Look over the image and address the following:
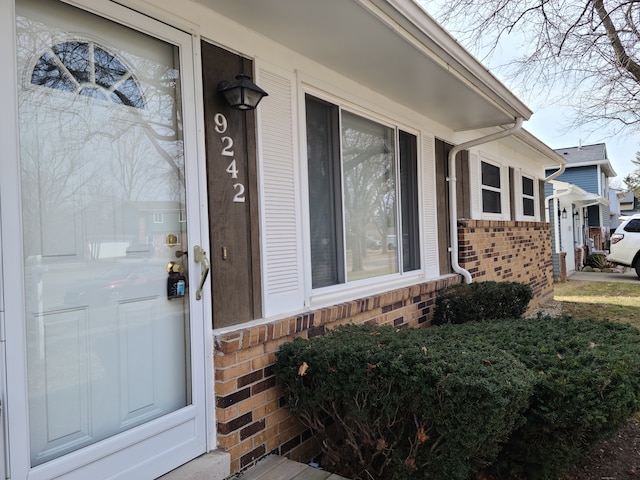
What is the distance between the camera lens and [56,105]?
1.79 meters

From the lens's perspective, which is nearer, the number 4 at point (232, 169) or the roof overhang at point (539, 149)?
the number 4 at point (232, 169)

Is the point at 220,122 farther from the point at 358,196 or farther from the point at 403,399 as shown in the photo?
the point at 403,399

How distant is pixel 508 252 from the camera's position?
6668 mm

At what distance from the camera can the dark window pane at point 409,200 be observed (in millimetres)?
4418

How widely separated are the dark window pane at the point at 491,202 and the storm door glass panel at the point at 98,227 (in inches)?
200

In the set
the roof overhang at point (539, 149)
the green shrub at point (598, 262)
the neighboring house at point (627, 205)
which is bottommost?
the green shrub at point (598, 262)

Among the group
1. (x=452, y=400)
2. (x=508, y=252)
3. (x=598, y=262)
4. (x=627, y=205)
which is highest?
(x=627, y=205)

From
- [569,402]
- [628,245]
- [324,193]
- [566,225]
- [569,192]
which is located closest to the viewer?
[569,402]

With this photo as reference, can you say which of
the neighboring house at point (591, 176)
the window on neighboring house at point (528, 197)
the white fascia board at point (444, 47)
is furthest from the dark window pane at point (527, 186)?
the neighboring house at point (591, 176)

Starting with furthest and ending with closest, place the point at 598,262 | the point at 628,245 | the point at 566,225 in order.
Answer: the point at 598,262 → the point at 566,225 → the point at 628,245

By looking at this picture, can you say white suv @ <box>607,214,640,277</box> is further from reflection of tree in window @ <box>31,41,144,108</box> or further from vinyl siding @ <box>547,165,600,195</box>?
reflection of tree in window @ <box>31,41,144,108</box>

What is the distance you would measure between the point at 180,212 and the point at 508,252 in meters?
5.66

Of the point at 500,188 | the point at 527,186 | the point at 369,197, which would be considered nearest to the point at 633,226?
the point at 527,186

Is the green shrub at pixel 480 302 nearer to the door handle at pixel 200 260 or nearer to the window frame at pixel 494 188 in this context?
the window frame at pixel 494 188
